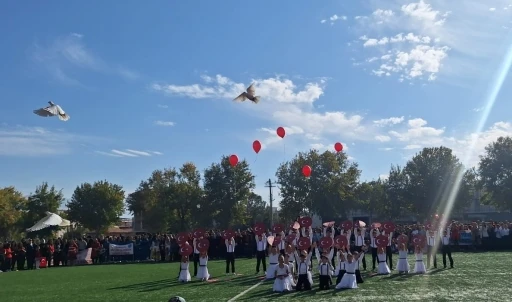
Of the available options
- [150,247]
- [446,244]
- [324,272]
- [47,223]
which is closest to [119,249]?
[150,247]

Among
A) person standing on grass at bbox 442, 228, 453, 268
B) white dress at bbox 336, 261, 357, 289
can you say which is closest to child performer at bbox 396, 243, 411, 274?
person standing on grass at bbox 442, 228, 453, 268

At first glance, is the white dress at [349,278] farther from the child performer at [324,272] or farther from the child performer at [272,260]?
the child performer at [272,260]

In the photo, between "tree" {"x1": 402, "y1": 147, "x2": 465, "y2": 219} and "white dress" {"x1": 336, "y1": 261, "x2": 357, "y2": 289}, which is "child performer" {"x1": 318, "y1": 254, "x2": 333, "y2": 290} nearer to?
"white dress" {"x1": 336, "y1": 261, "x2": 357, "y2": 289}

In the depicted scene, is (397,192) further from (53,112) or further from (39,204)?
(53,112)

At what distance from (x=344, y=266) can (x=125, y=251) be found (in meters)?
23.4

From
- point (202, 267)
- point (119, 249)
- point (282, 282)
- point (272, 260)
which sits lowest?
point (282, 282)

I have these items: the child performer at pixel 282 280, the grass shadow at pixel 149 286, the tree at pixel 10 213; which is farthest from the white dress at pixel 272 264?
the tree at pixel 10 213

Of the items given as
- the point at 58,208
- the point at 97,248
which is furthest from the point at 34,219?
the point at 97,248

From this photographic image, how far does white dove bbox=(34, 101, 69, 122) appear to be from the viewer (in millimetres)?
15703

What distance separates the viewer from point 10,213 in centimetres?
6050

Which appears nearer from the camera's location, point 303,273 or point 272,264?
point 303,273

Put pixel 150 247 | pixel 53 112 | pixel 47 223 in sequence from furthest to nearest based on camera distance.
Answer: pixel 47 223, pixel 150 247, pixel 53 112

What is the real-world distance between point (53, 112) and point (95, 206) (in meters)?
51.2

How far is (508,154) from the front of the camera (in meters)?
61.4
